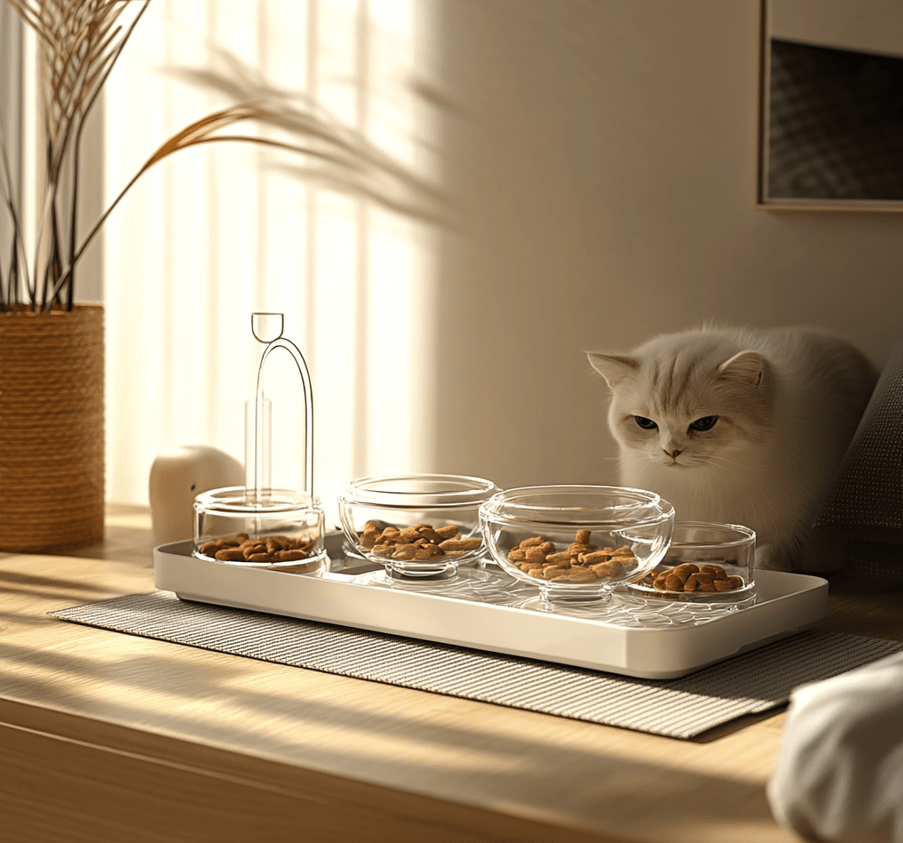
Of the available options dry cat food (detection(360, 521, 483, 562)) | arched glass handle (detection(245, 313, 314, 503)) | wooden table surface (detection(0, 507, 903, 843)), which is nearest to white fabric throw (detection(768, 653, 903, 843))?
wooden table surface (detection(0, 507, 903, 843))

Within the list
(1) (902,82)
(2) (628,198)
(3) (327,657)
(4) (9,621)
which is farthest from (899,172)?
(4) (9,621)

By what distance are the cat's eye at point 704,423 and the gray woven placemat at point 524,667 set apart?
253mm

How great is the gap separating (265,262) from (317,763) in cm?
116

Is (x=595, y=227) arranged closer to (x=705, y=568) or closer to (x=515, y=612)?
(x=705, y=568)

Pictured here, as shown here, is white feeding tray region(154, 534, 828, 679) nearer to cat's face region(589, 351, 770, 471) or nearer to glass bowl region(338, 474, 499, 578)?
glass bowl region(338, 474, 499, 578)

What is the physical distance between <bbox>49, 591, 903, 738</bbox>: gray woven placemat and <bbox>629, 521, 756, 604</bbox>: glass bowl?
0.07 metres

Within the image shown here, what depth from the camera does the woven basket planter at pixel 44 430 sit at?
1.48m

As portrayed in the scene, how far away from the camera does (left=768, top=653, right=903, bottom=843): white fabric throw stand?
57cm

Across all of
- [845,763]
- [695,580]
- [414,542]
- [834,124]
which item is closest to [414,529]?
[414,542]

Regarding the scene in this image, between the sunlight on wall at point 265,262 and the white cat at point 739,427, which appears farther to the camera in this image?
the sunlight on wall at point 265,262

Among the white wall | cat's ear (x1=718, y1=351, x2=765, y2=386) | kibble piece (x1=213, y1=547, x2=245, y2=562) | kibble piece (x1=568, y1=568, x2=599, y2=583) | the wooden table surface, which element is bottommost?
the wooden table surface

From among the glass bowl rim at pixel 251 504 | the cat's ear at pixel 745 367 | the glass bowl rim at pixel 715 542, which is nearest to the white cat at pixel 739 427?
the cat's ear at pixel 745 367

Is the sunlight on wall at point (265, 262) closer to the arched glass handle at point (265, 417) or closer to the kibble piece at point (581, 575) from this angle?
the arched glass handle at point (265, 417)

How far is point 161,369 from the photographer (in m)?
1.88
